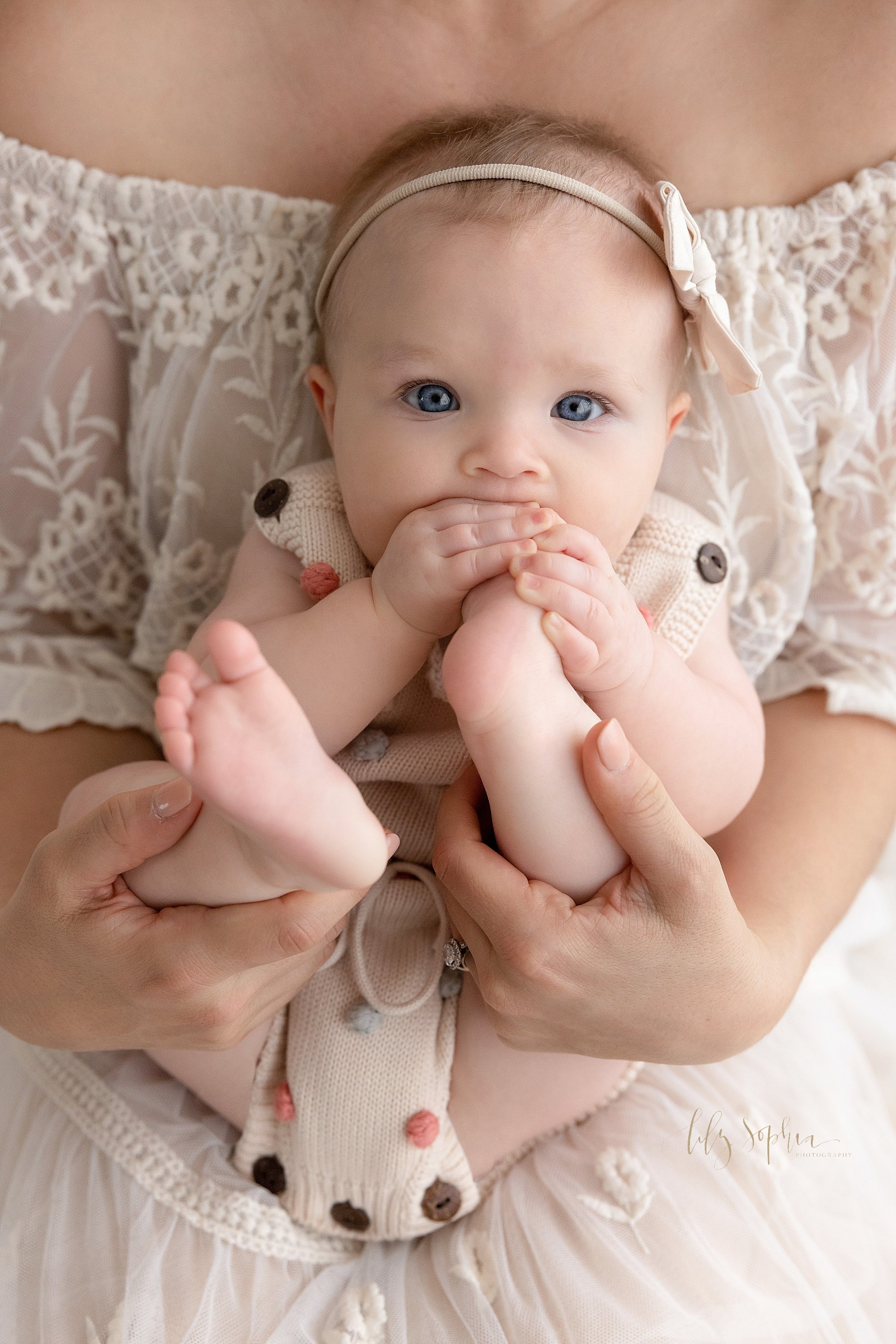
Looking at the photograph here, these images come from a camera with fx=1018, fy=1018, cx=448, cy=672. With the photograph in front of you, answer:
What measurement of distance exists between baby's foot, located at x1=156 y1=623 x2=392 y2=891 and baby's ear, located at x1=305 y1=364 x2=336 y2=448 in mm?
490

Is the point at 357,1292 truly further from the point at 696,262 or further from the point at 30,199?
the point at 30,199

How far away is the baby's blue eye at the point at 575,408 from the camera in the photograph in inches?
41.3

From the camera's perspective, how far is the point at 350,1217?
3.75 ft

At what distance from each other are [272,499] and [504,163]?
44cm

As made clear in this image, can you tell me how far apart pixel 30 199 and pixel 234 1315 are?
134 centimetres

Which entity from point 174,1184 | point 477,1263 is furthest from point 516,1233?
point 174,1184

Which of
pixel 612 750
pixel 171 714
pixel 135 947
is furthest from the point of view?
pixel 135 947

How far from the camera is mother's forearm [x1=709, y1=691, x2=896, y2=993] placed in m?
1.21

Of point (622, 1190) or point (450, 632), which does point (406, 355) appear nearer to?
point (450, 632)

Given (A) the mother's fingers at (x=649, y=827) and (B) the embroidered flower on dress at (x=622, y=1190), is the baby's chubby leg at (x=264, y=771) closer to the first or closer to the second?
(A) the mother's fingers at (x=649, y=827)

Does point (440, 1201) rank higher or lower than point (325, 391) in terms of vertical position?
lower

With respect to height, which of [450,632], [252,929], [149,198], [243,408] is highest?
[149,198]

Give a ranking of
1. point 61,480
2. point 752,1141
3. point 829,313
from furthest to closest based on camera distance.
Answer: point 61,480 → point 829,313 → point 752,1141

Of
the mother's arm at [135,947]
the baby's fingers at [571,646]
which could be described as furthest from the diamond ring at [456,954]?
the baby's fingers at [571,646]
